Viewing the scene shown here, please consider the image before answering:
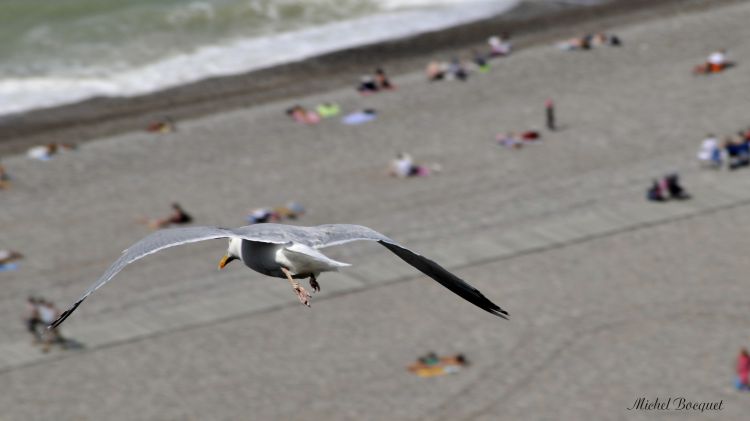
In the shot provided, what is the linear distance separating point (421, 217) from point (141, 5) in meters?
27.7

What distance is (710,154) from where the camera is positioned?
1583 inches

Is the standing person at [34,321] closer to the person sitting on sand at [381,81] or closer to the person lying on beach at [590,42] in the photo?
the person sitting on sand at [381,81]

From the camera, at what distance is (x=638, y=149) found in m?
42.7

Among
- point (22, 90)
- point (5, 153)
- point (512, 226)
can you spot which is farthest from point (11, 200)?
point (512, 226)

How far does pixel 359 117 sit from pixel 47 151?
404 inches

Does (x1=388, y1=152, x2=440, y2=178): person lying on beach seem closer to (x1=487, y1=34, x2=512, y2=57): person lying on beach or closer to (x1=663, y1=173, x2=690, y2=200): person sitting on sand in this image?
(x1=663, y1=173, x2=690, y2=200): person sitting on sand

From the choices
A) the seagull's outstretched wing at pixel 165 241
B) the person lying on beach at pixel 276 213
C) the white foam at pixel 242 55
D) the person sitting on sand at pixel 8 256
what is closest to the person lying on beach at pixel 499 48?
the white foam at pixel 242 55

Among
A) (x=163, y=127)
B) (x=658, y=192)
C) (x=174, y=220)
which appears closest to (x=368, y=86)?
(x=163, y=127)

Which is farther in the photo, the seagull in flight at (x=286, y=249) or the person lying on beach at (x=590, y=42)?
the person lying on beach at (x=590, y=42)

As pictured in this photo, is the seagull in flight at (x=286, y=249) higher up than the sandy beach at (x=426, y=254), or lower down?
higher up

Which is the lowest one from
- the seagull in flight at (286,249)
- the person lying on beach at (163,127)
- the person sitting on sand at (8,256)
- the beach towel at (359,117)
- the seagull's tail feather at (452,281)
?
the person sitting on sand at (8,256)

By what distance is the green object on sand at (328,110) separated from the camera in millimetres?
47688

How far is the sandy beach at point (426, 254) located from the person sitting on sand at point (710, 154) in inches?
17.3

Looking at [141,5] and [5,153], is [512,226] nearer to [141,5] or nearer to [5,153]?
[5,153]
